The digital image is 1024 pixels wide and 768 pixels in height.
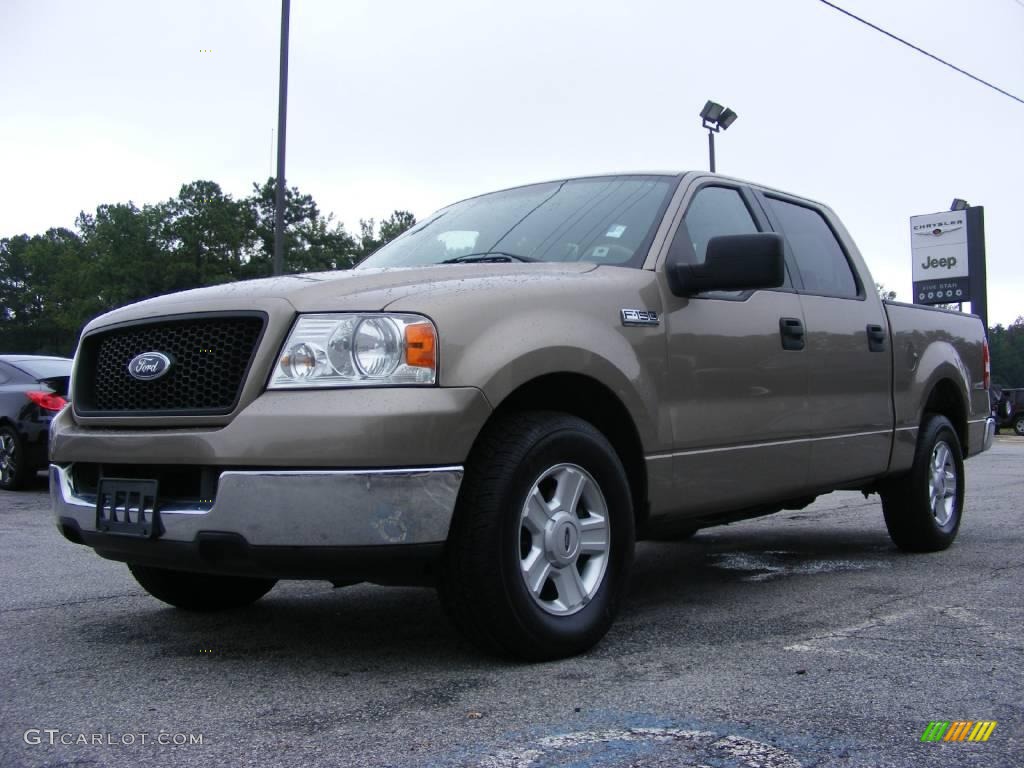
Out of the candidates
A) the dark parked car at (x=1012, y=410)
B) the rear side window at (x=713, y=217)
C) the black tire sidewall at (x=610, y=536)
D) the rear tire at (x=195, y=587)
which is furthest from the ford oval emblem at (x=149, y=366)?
the dark parked car at (x=1012, y=410)

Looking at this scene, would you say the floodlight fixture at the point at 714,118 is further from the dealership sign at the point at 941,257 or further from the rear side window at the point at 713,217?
the dealership sign at the point at 941,257

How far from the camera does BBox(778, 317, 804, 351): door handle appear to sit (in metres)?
4.88

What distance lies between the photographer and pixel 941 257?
44.1m

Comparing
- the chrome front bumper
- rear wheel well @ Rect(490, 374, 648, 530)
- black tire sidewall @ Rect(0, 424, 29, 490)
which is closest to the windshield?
rear wheel well @ Rect(490, 374, 648, 530)

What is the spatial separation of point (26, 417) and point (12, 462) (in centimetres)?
45

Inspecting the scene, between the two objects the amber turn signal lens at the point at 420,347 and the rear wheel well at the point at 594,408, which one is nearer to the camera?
the amber turn signal lens at the point at 420,347

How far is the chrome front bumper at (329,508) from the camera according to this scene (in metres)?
3.20

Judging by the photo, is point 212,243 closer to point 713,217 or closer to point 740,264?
point 713,217

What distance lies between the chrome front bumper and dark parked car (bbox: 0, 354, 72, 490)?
7.98 metres

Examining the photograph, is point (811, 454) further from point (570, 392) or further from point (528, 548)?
point (528, 548)

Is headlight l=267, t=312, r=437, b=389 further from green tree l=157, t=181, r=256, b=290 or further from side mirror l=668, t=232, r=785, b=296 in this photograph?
green tree l=157, t=181, r=256, b=290

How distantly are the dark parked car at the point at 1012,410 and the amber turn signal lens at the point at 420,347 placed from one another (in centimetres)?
3269

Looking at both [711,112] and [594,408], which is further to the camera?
[711,112]

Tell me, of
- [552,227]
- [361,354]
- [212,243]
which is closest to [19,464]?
[552,227]
